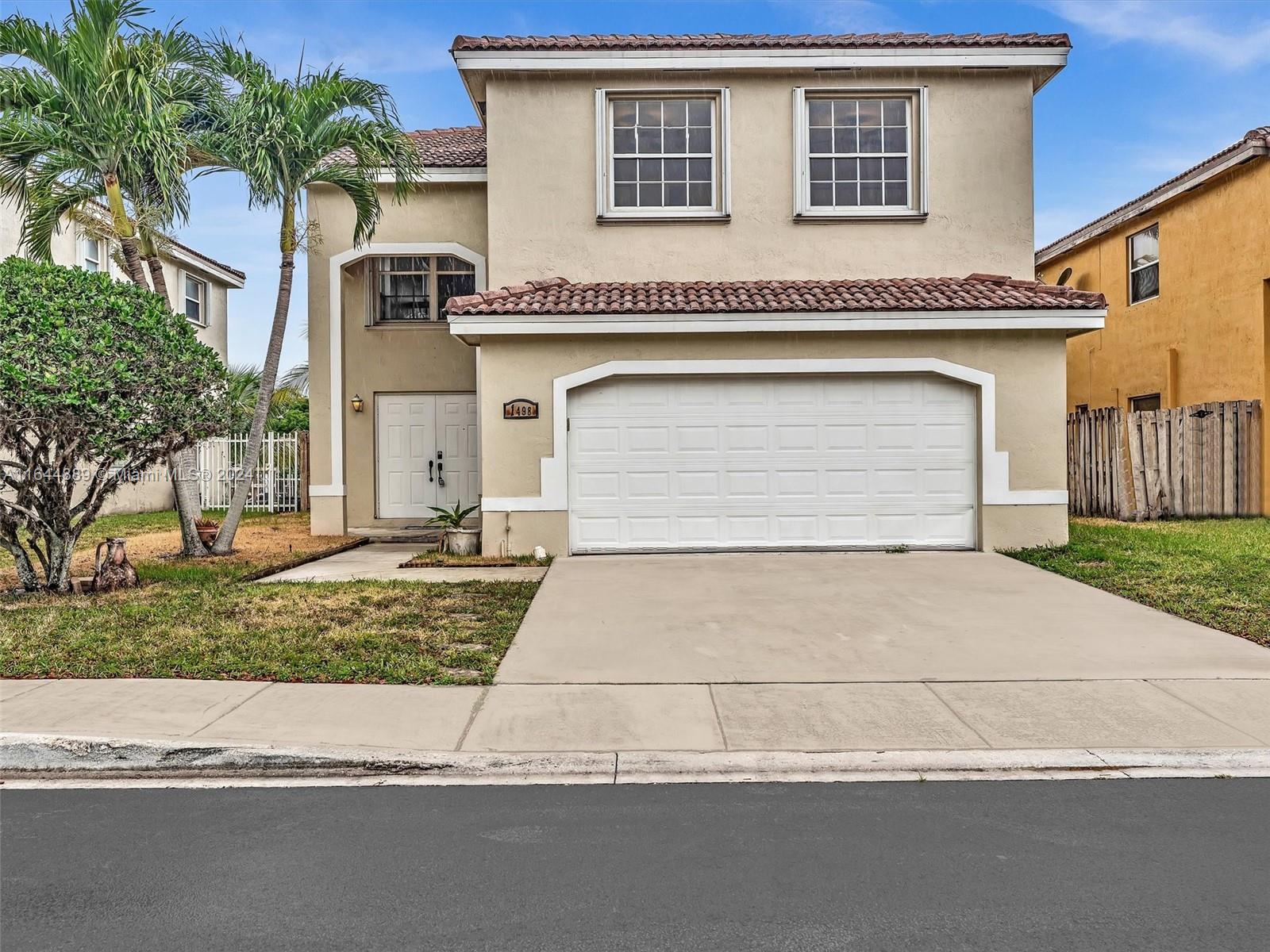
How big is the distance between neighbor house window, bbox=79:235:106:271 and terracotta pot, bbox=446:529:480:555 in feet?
42.5

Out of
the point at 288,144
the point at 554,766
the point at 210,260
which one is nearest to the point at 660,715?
the point at 554,766

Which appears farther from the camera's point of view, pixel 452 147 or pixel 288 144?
pixel 452 147

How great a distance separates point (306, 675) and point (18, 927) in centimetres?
308

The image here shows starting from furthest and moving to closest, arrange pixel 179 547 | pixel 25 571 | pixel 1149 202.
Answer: pixel 1149 202 < pixel 179 547 < pixel 25 571

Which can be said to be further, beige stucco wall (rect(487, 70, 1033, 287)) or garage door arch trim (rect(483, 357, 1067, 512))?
beige stucco wall (rect(487, 70, 1033, 287))

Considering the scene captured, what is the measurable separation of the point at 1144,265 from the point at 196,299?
2337 centimetres

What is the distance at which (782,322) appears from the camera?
460 inches

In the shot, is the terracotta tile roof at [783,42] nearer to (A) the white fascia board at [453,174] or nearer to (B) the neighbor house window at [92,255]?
(A) the white fascia board at [453,174]

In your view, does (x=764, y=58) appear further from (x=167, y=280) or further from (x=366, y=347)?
(x=167, y=280)

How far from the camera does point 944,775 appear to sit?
4.59m

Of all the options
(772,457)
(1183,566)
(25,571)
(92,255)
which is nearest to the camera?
(25,571)

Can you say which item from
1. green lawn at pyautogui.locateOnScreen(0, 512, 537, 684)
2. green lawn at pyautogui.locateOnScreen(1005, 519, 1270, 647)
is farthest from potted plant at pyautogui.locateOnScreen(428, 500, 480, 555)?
green lawn at pyautogui.locateOnScreen(1005, 519, 1270, 647)

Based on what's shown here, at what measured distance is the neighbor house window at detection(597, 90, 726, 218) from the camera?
13.5 m

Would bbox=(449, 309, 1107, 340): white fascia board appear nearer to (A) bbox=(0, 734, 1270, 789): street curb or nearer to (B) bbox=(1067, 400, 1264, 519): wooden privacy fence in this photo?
(B) bbox=(1067, 400, 1264, 519): wooden privacy fence
